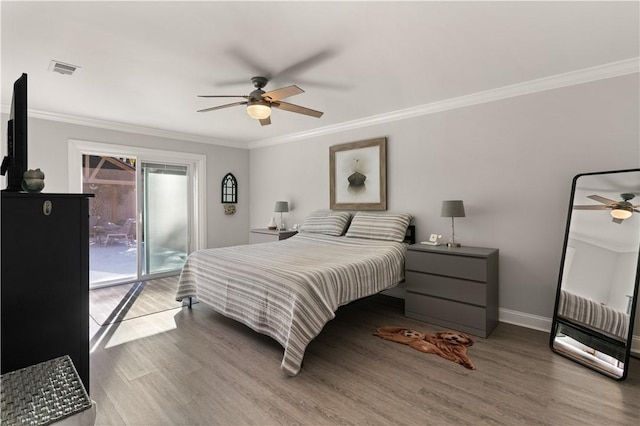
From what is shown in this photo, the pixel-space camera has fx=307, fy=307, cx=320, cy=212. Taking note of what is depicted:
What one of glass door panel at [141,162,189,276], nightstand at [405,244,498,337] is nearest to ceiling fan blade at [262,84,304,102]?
nightstand at [405,244,498,337]

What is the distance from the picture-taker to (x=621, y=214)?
251 cm

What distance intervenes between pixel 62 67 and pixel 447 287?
406 centimetres

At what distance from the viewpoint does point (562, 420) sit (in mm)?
1773

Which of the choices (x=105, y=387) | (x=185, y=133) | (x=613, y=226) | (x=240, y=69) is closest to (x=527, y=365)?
(x=613, y=226)

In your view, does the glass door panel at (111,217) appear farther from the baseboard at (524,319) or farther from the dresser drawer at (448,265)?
the baseboard at (524,319)

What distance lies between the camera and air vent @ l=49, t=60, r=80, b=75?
258 cm

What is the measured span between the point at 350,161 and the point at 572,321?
10.1 ft

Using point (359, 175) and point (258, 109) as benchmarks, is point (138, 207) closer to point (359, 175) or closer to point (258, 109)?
point (258, 109)

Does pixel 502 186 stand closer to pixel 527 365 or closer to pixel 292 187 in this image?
pixel 527 365

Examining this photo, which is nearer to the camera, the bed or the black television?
the black television

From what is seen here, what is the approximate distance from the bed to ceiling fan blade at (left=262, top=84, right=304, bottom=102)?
1482 millimetres

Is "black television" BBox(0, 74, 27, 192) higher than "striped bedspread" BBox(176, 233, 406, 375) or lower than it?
higher

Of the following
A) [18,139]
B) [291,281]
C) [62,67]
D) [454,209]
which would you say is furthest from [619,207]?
[62,67]

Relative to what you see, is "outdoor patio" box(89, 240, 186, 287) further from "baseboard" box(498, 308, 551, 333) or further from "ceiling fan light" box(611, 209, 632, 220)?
"ceiling fan light" box(611, 209, 632, 220)
